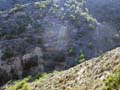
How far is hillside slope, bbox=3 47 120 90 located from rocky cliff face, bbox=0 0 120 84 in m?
34.7

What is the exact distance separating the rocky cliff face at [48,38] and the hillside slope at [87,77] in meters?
34.7

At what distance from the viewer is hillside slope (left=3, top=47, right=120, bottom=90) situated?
51.4ft

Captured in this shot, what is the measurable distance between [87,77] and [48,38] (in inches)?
1807

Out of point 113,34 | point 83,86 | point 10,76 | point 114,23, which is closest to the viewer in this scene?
point 83,86

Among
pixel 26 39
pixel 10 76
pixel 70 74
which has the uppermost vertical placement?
pixel 70 74

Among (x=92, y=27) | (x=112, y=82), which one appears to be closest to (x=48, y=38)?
(x=92, y=27)

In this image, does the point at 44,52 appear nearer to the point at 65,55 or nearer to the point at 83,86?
the point at 65,55

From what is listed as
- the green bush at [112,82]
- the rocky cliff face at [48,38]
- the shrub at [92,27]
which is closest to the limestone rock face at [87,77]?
the green bush at [112,82]

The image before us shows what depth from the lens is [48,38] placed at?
205 feet

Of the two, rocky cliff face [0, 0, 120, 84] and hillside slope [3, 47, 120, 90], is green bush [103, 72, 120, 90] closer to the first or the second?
hillside slope [3, 47, 120, 90]

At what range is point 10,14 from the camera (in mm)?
70688

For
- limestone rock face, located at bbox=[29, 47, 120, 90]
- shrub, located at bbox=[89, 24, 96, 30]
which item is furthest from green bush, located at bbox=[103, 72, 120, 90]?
shrub, located at bbox=[89, 24, 96, 30]

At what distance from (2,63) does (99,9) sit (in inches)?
1274

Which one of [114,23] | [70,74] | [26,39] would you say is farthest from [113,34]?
[70,74]
